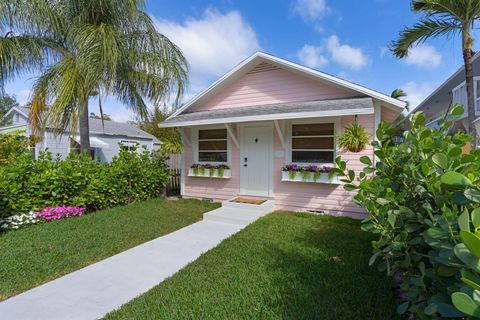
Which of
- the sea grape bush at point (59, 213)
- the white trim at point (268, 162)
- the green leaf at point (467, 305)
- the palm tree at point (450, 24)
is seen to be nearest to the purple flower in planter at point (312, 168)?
the white trim at point (268, 162)

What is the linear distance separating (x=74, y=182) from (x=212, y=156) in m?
3.95

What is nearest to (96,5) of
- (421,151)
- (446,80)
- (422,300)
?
(421,151)

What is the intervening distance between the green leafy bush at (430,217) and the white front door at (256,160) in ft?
16.8

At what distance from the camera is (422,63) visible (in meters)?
10.9

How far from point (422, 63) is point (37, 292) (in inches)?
565

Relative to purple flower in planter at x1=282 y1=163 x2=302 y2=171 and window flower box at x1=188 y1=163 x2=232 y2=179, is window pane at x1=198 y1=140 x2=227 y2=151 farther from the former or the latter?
purple flower in planter at x1=282 y1=163 x2=302 y2=171

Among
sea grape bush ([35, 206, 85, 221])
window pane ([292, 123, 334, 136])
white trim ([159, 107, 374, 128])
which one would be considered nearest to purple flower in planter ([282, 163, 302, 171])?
window pane ([292, 123, 334, 136])

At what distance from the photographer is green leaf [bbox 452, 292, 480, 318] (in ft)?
2.37

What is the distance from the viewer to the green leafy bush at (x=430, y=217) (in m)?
0.87

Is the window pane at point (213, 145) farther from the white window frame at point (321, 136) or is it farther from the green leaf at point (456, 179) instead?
the green leaf at point (456, 179)

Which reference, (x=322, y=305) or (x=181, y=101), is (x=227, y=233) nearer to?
(x=322, y=305)

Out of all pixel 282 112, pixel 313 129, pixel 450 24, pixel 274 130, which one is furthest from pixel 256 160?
pixel 450 24

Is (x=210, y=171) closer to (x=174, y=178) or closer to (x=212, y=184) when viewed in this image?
(x=212, y=184)

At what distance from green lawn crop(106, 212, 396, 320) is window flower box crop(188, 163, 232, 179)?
3.53 m
